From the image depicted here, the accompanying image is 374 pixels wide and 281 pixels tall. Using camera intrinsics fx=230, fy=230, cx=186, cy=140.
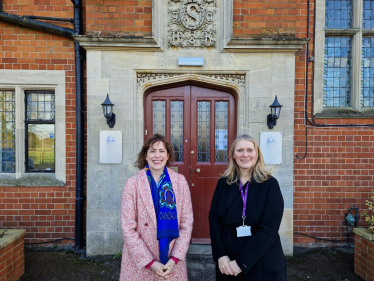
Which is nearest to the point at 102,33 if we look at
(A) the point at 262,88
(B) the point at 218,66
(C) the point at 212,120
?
(B) the point at 218,66

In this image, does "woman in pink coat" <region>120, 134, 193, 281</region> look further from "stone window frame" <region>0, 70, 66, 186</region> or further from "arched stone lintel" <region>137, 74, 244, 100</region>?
"stone window frame" <region>0, 70, 66, 186</region>

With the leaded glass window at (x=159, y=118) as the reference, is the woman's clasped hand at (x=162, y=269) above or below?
below

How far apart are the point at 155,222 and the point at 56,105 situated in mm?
3015

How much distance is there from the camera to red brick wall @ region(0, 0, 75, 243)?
12.7ft

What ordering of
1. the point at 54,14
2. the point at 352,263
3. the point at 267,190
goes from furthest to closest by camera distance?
the point at 54,14, the point at 352,263, the point at 267,190

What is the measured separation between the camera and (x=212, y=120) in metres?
3.94

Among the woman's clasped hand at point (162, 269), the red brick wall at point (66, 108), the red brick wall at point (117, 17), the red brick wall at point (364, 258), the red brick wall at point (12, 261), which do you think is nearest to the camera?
the woman's clasped hand at point (162, 269)

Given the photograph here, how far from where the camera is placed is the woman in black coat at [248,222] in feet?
5.99

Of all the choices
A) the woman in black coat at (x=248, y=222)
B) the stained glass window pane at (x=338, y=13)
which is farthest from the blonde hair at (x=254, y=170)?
the stained glass window pane at (x=338, y=13)

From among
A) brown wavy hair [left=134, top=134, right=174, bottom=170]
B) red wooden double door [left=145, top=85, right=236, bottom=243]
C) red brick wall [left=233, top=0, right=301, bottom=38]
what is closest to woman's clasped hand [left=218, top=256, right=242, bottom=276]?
brown wavy hair [left=134, top=134, right=174, bottom=170]

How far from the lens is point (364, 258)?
310 centimetres

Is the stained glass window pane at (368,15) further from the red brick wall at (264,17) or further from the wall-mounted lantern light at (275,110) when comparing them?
the wall-mounted lantern light at (275,110)

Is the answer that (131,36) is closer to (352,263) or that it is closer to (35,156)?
(35,156)

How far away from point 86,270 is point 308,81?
4625mm
